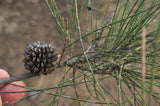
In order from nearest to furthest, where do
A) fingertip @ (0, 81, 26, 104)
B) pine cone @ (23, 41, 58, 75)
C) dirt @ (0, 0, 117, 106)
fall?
pine cone @ (23, 41, 58, 75), fingertip @ (0, 81, 26, 104), dirt @ (0, 0, 117, 106)

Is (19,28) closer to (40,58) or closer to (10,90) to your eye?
(10,90)

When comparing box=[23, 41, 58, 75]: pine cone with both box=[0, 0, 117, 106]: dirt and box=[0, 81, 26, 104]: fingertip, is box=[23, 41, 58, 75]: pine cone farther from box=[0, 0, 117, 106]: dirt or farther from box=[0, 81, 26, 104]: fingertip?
box=[0, 0, 117, 106]: dirt

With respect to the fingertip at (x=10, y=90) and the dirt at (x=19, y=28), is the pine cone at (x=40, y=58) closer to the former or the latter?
the fingertip at (x=10, y=90)

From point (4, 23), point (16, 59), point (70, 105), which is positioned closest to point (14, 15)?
point (4, 23)

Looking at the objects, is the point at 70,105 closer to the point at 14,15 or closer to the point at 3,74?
the point at 3,74

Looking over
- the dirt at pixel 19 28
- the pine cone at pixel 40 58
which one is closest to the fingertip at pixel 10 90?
the pine cone at pixel 40 58

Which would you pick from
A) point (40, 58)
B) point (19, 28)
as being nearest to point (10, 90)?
point (40, 58)

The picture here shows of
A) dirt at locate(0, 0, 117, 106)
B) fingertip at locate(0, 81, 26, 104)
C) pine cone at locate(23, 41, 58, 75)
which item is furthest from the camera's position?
dirt at locate(0, 0, 117, 106)

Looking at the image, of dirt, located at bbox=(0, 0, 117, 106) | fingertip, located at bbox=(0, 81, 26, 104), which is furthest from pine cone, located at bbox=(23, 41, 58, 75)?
dirt, located at bbox=(0, 0, 117, 106)

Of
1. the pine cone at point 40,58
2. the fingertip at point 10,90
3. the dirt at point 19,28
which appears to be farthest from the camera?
the dirt at point 19,28

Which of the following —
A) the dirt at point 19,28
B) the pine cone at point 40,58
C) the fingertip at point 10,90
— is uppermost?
the dirt at point 19,28
